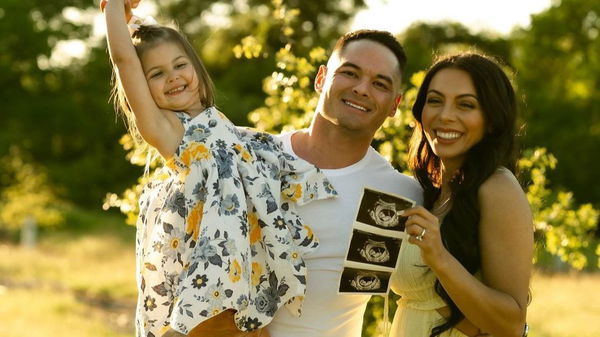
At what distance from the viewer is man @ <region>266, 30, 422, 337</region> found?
3.25 meters

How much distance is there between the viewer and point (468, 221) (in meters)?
3.00

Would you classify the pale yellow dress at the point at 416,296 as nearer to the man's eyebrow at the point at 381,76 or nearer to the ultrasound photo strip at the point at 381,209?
the ultrasound photo strip at the point at 381,209

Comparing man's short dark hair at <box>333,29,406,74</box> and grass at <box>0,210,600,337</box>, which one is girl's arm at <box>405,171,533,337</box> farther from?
grass at <box>0,210,600,337</box>

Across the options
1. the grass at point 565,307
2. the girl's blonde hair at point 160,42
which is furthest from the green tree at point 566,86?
the girl's blonde hair at point 160,42

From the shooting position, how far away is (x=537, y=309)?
1195 centimetres

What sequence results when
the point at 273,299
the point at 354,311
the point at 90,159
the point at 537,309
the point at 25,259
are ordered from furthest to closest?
the point at 90,159
the point at 25,259
the point at 537,309
the point at 354,311
the point at 273,299

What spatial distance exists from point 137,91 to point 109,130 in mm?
24449

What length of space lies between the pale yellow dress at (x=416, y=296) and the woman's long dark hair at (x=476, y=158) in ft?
A: 0.14

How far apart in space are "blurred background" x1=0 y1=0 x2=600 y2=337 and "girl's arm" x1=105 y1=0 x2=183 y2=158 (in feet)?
25.0

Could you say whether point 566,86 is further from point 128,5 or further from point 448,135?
point 128,5

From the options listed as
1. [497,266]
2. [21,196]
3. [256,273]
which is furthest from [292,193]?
[21,196]

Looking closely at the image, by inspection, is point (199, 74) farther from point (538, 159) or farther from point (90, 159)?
point (90, 159)

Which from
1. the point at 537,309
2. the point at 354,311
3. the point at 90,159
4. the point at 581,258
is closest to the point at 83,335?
the point at 537,309

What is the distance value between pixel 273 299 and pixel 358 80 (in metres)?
0.91
